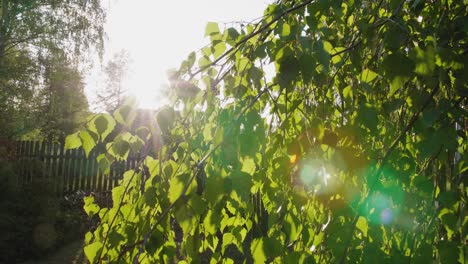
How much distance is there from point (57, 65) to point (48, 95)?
7.52 meters

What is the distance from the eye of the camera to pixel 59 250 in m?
5.41

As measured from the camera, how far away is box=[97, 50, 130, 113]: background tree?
24.9 meters

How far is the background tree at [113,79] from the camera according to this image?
979 inches

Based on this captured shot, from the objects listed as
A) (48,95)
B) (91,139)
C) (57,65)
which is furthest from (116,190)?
(48,95)

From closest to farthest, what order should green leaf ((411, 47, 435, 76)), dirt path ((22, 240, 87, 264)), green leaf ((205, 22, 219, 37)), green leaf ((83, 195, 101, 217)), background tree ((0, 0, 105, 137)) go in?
green leaf ((411, 47, 435, 76)), green leaf ((205, 22, 219, 37)), green leaf ((83, 195, 101, 217)), dirt path ((22, 240, 87, 264)), background tree ((0, 0, 105, 137))

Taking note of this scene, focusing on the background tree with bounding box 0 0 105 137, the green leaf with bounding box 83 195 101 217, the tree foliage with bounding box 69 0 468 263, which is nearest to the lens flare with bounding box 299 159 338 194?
the tree foliage with bounding box 69 0 468 263

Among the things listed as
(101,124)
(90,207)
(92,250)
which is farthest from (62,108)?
(101,124)

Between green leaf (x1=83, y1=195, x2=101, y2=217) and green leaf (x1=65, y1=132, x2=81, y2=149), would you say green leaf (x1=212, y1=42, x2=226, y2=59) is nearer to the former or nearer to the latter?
green leaf (x1=65, y1=132, x2=81, y2=149)

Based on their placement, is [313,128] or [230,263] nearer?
[313,128]

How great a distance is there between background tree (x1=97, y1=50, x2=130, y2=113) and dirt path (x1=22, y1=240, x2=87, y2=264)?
20.0 meters

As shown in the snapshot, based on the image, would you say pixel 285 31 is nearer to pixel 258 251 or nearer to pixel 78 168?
pixel 258 251

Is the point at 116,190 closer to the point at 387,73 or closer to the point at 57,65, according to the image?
the point at 387,73

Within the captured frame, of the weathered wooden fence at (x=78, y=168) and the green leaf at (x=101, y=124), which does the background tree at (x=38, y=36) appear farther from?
the green leaf at (x=101, y=124)

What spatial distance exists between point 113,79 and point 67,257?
72.1ft
